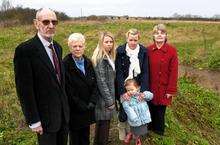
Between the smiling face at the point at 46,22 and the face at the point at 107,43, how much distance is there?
146 centimetres

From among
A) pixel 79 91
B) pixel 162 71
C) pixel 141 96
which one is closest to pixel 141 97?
pixel 141 96

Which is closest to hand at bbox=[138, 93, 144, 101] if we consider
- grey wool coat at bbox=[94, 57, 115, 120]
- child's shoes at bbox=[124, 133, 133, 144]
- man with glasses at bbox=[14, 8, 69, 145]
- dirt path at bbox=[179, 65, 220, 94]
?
grey wool coat at bbox=[94, 57, 115, 120]

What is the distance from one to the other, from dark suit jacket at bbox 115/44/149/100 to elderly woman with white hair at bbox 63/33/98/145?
68 cm

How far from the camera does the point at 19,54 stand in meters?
4.75

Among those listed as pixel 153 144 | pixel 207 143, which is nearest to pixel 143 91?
pixel 153 144

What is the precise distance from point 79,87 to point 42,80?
0.96 m

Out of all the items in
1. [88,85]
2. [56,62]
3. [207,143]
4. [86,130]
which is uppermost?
[56,62]

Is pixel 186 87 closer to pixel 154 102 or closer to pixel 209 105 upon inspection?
pixel 209 105

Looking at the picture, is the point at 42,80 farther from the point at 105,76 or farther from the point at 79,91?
the point at 105,76

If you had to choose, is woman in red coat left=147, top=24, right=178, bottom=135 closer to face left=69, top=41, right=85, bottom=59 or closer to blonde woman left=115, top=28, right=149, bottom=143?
blonde woman left=115, top=28, right=149, bottom=143

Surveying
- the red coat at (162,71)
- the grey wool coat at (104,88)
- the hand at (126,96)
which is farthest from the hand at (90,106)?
the red coat at (162,71)

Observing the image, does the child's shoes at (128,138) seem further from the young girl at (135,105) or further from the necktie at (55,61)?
the necktie at (55,61)

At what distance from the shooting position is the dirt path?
48.0 feet

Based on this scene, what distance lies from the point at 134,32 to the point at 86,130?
1.67 m
